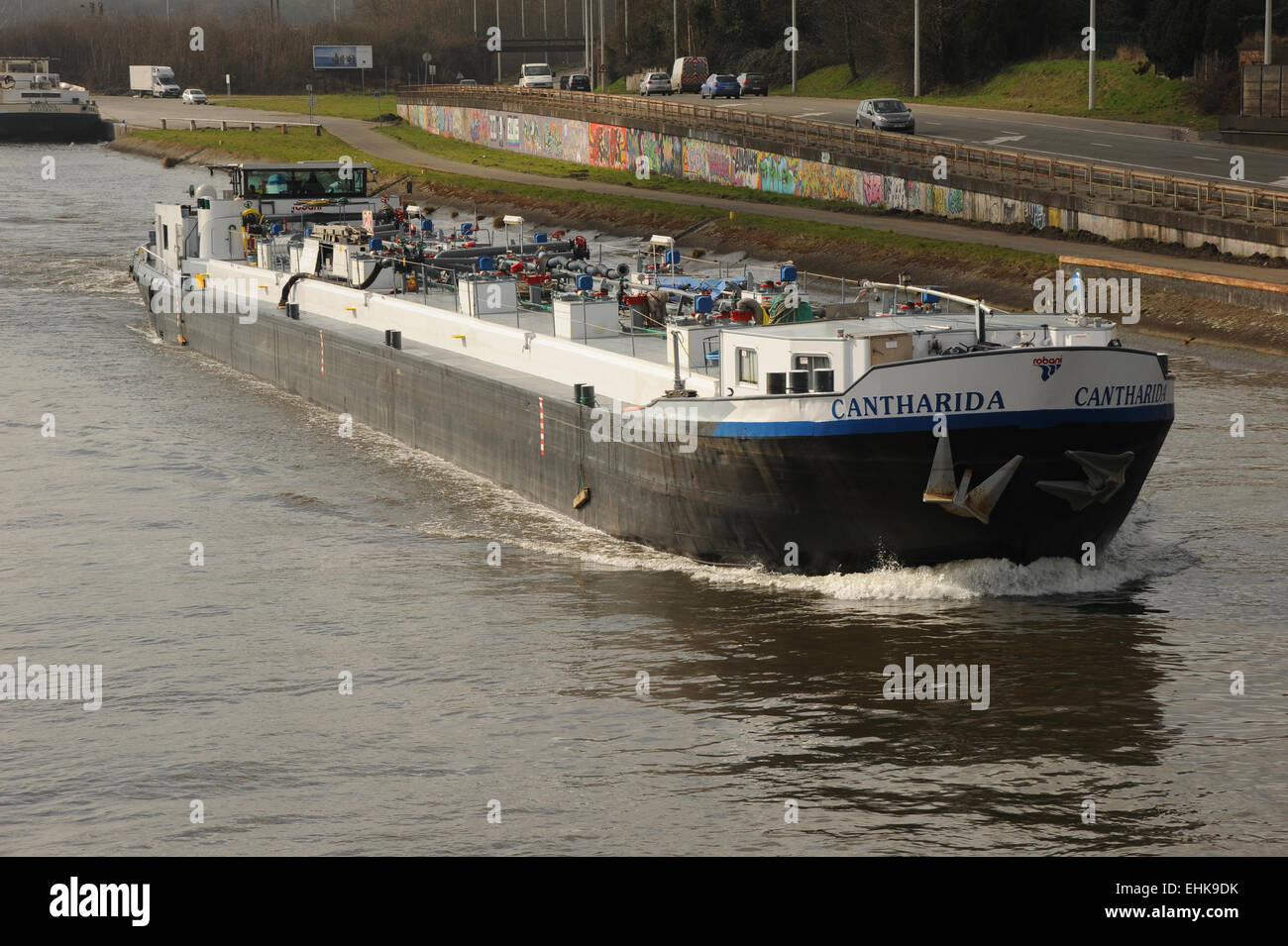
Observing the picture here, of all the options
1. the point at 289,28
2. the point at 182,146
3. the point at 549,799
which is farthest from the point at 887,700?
the point at 289,28

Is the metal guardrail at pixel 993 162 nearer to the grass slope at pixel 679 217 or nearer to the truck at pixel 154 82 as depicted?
the grass slope at pixel 679 217

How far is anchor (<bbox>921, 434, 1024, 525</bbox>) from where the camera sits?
22875mm

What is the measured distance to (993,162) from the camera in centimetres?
5972

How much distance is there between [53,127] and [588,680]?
13633 centimetres

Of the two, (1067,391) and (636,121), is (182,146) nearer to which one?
(636,121)

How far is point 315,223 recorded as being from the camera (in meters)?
50.3

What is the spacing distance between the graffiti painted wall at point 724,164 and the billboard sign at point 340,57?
6352 centimetres

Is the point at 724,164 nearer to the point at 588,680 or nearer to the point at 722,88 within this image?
the point at 722,88

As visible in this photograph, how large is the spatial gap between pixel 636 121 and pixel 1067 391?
208ft

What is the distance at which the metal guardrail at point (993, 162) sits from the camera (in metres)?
50.3

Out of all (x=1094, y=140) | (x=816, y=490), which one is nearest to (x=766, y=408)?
(x=816, y=490)

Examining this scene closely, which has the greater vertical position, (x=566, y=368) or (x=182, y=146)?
(x=182, y=146)

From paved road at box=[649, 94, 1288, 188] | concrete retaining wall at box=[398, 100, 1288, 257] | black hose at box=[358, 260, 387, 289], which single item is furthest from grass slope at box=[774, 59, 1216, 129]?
black hose at box=[358, 260, 387, 289]

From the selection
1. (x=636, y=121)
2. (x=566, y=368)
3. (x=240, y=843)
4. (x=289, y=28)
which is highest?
(x=289, y=28)
